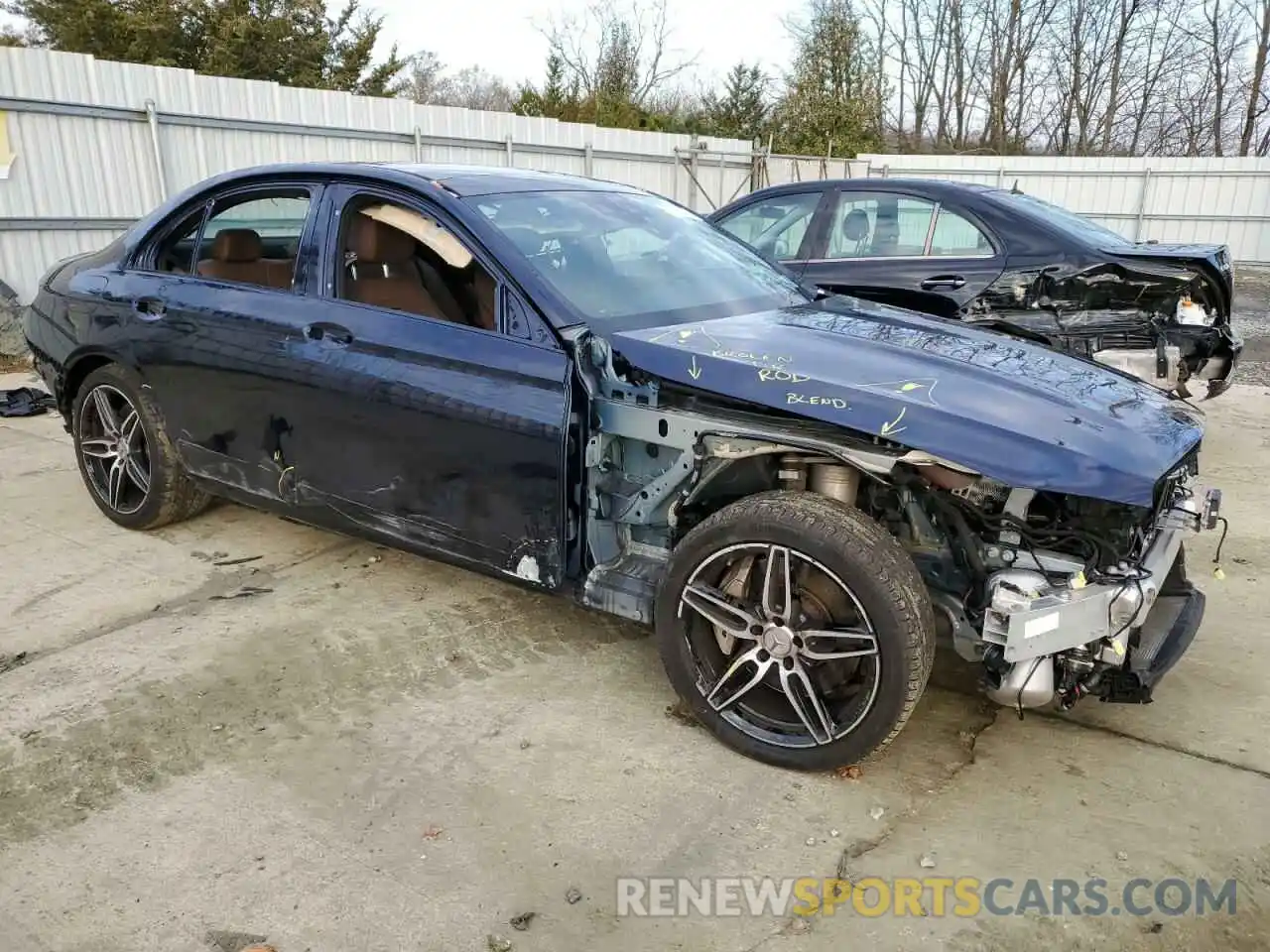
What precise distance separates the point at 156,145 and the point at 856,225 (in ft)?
23.3

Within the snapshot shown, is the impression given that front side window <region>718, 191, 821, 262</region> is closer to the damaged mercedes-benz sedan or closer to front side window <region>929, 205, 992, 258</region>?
A: front side window <region>929, 205, 992, 258</region>

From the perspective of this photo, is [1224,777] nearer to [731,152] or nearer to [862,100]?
[731,152]

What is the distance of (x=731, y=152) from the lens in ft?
55.2

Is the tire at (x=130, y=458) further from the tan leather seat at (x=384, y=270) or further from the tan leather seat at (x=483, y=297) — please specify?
the tan leather seat at (x=483, y=297)

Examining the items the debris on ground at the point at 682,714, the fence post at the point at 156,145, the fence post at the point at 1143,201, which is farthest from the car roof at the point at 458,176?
the fence post at the point at 1143,201

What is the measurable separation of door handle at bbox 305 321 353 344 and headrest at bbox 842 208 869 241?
411cm

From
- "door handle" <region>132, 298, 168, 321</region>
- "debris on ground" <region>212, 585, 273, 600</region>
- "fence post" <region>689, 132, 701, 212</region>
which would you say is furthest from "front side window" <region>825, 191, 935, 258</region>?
"fence post" <region>689, 132, 701, 212</region>

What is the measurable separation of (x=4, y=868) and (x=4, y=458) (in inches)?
174

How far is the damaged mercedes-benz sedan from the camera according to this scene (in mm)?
2629

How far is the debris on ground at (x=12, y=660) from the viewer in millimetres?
3438

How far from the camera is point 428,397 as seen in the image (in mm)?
3316

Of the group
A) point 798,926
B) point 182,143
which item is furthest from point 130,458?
point 182,143

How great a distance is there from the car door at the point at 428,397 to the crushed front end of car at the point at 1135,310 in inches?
146

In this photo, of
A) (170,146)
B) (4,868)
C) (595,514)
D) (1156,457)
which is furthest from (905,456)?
(170,146)
